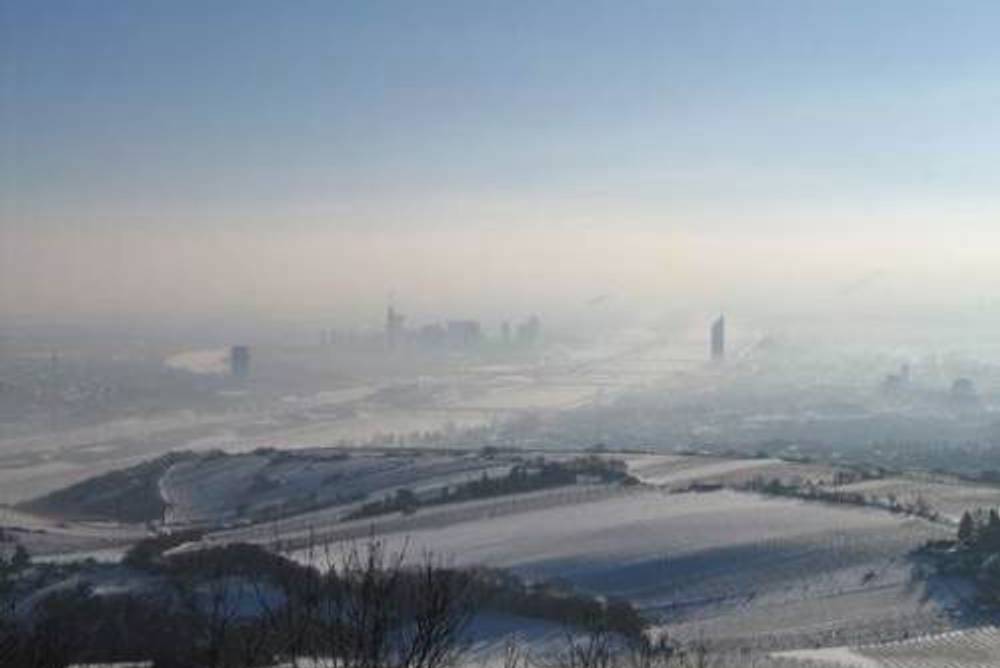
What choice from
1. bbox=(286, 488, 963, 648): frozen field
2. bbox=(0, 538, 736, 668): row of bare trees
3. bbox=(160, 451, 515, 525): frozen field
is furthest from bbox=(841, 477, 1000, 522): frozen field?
bbox=(0, 538, 736, 668): row of bare trees

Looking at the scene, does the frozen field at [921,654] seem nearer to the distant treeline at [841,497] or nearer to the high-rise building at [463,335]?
the distant treeline at [841,497]

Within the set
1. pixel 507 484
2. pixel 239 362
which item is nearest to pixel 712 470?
pixel 507 484

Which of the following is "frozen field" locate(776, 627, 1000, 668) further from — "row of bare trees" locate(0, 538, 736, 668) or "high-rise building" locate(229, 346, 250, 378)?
"high-rise building" locate(229, 346, 250, 378)

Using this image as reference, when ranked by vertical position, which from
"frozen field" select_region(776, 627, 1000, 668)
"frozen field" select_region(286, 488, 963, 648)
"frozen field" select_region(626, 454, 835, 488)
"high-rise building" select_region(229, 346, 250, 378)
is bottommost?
"frozen field" select_region(776, 627, 1000, 668)

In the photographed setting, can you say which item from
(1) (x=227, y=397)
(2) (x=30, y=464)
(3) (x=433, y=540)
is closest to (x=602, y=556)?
(3) (x=433, y=540)

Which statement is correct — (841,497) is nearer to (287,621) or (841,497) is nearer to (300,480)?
(300,480)

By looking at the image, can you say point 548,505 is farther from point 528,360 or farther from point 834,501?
point 528,360
